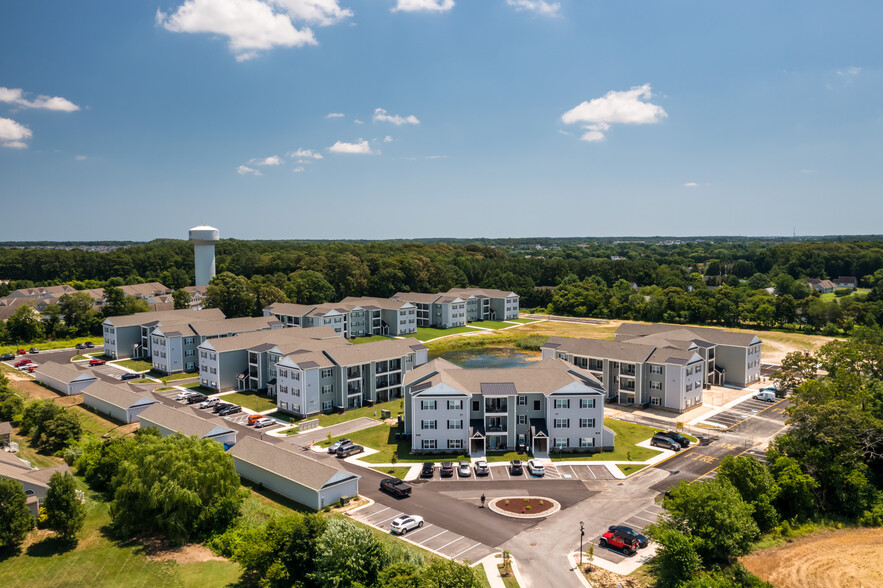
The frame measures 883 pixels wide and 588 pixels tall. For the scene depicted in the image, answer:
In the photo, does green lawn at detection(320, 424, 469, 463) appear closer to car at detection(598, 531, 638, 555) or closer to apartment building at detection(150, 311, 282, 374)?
car at detection(598, 531, 638, 555)

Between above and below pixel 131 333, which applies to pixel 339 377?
below

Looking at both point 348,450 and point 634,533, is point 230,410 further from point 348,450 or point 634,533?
point 634,533

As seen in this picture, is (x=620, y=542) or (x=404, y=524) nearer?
(x=620, y=542)

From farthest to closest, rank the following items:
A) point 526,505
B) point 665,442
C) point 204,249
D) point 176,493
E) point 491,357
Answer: point 204,249 < point 491,357 < point 665,442 < point 526,505 < point 176,493

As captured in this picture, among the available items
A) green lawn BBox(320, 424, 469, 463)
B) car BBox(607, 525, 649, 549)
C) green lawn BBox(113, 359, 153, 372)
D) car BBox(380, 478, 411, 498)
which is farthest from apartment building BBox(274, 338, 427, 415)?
car BBox(607, 525, 649, 549)

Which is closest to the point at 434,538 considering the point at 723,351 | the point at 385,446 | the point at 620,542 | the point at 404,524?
the point at 404,524

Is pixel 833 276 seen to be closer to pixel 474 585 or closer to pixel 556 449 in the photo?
pixel 556 449

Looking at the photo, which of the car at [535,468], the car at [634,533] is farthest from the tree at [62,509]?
the car at [634,533]
